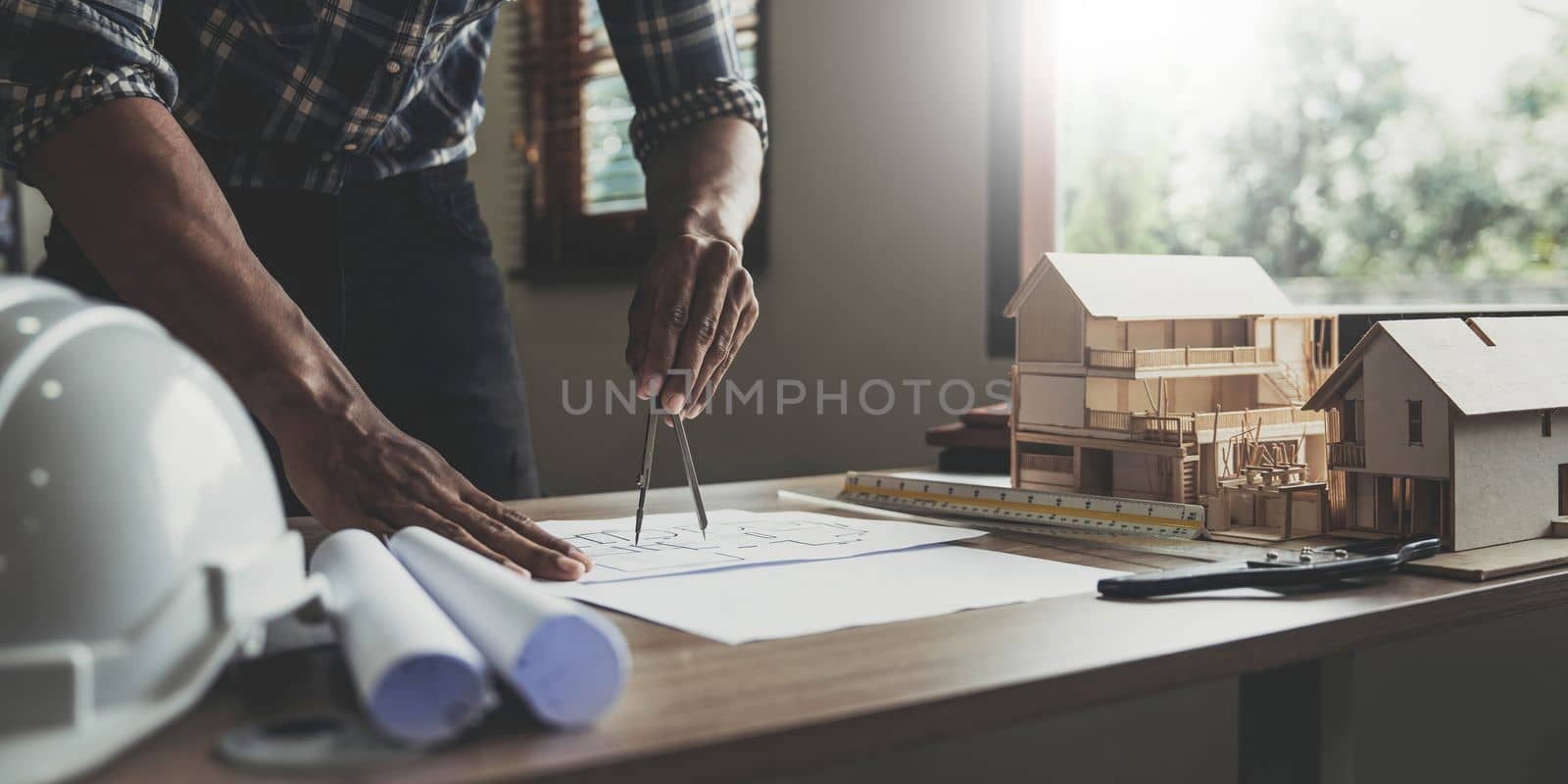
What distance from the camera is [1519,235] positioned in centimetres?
183

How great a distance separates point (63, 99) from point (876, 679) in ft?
2.56

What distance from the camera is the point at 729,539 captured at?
100 cm

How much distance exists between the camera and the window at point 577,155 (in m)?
3.07

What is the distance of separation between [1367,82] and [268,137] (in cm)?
163

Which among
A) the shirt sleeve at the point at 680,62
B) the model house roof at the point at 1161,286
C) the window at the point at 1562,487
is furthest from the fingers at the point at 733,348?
the window at the point at 1562,487

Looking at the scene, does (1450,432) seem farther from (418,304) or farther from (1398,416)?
(418,304)

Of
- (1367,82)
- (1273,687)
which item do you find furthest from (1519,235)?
(1273,687)

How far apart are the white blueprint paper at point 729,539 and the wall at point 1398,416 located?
1.03 feet

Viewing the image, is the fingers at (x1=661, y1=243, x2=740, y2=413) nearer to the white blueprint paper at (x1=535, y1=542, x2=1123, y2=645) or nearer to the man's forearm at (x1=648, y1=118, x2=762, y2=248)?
the man's forearm at (x1=648, y1=118, x2=762, y2=248)

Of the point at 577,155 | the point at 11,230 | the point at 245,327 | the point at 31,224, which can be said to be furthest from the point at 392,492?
the point at 31,224

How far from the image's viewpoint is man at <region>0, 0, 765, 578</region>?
0.87m

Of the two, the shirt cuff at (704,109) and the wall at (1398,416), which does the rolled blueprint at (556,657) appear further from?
the shirt cuff at (704,109)

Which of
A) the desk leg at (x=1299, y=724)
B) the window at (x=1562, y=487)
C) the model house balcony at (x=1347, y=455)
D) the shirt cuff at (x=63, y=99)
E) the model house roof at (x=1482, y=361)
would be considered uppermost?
the shirt cuff at (x=63, y=99)

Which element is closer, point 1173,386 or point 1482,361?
point 1482,361
